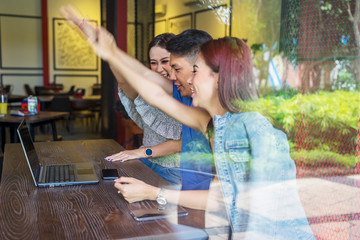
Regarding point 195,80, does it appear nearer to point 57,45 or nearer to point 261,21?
point 261,21

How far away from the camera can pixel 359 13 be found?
1318 mm

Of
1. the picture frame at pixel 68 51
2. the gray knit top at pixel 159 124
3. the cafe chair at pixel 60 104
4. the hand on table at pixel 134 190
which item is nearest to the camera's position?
the hand on table at pixel 134 190

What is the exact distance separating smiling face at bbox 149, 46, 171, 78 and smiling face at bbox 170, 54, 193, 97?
0.29 metres

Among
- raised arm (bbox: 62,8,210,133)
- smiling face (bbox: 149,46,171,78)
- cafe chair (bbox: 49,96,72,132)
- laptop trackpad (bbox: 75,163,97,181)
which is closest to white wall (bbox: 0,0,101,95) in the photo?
cafe chair (bbox: 49,96,72,132)

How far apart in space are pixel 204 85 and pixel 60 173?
28.0 inches

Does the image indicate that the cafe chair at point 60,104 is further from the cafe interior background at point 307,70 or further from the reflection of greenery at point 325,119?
the reflection of greenery at point 325,119

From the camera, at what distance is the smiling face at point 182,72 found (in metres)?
1.36

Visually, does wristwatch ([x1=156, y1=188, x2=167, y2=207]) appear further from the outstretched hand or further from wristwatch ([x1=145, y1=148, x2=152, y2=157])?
wristwatch ([x1=145, y1=148, x2=152, y2=157])

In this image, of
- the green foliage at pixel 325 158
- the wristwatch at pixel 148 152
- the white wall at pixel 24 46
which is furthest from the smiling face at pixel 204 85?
the white wall at pixel 24 46

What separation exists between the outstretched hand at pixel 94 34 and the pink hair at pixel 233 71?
0.27 metres

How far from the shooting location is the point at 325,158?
4.56 ft

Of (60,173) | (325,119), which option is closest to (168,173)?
(60,173)

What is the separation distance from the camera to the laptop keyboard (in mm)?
1282

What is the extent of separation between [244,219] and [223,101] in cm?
31
